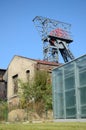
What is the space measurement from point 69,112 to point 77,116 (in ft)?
3.76

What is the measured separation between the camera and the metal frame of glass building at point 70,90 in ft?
56.5

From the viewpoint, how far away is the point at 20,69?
35.6 meters

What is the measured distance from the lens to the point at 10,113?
32.4 m

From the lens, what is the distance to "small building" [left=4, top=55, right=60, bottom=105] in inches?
1270

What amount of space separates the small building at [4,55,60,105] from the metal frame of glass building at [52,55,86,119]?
448 inches

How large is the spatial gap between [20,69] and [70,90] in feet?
58.6

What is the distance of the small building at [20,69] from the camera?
32.2m

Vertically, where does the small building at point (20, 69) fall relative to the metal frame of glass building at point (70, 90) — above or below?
above

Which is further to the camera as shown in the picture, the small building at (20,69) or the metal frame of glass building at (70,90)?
the small building at (20,69)

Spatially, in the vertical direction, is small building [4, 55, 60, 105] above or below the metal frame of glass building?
above

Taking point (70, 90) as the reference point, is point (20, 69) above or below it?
above

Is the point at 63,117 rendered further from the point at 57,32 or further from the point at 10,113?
the point at 57,32

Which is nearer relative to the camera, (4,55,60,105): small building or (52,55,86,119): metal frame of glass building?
(52,55,86,119): metal frame of glass building

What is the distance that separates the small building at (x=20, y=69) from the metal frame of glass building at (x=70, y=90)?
1138 cm
